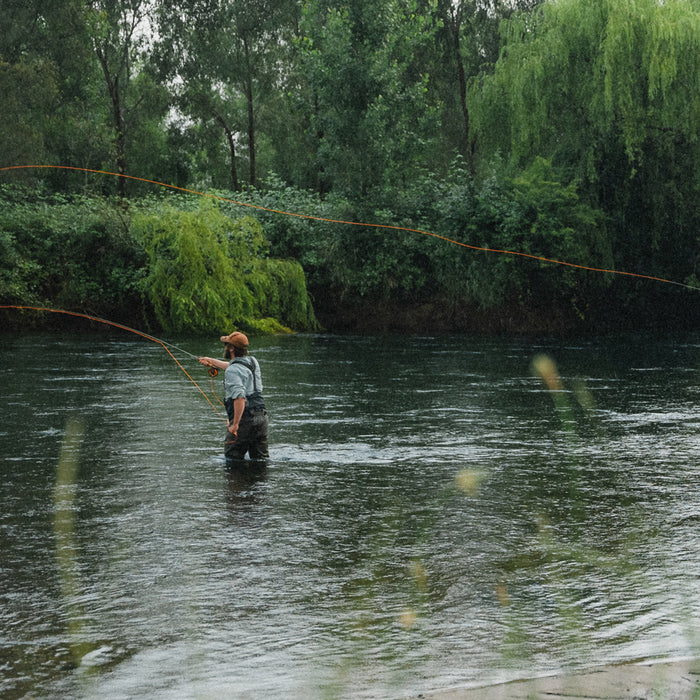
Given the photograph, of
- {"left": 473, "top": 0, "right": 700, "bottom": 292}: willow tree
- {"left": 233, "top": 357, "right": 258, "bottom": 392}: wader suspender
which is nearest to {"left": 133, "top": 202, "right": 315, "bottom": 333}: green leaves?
{"left": 473, "top": 0, "right": 700, "bottom": 292}: willow tree

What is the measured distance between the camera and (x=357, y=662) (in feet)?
16.6

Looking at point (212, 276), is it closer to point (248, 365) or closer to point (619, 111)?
point (619, 111)

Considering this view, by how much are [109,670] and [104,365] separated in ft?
59.9

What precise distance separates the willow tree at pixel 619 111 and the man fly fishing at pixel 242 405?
78.9 ft

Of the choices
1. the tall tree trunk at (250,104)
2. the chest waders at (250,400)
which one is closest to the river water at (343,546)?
the chest waders at (250,400)

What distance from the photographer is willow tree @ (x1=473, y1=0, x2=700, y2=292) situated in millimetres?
31734

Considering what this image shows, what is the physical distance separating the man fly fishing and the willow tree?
946 inches

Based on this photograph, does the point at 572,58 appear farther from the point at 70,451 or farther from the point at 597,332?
the point at 70,451

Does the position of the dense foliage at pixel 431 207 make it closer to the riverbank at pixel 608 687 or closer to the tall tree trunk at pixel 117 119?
the tall tree trunk at pixel 117 119

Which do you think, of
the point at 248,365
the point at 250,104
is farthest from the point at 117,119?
the point at 248,365

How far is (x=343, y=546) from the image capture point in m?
7.46

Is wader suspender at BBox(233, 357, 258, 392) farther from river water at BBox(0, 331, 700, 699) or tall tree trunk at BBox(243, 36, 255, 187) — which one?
tall tree trunk at BBox(243, 36, 255, 187)

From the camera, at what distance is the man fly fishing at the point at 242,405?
→ 412 inches

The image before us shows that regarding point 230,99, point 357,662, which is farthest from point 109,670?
point 230,99
